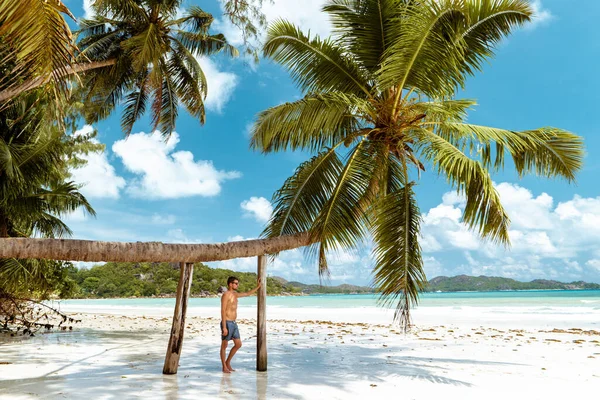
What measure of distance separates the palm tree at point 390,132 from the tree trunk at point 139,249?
1.89ft

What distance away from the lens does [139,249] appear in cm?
608

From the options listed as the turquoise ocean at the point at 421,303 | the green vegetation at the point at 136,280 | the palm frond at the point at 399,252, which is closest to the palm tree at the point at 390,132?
the palm frond at the point at 399,252

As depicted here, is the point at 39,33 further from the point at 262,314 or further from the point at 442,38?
the point at 442,38

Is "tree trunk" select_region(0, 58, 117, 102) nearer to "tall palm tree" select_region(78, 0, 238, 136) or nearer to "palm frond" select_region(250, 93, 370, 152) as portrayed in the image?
"tall palm tree" select_region(78, 0, 238, 136)

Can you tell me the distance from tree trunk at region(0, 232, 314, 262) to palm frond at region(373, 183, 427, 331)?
3.82ft

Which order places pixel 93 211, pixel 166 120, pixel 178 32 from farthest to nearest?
pixel 166 120
pixel 178 32
pixel 93 211

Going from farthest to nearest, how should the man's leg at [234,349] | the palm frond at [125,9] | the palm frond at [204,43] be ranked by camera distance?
the palm frond at [204,43], the palm frond at [125,9], the man's leg at [234,349]

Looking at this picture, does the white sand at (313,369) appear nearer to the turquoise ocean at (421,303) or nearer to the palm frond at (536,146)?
the palm frond at (536,146)

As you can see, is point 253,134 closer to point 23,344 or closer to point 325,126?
point 325,126

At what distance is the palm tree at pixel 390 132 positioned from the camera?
7.19 meters

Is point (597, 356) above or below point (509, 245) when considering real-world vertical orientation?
below

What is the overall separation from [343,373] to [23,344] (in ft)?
23.7

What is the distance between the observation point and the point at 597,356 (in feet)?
29.2

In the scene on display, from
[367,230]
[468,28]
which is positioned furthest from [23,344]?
[468,28]
